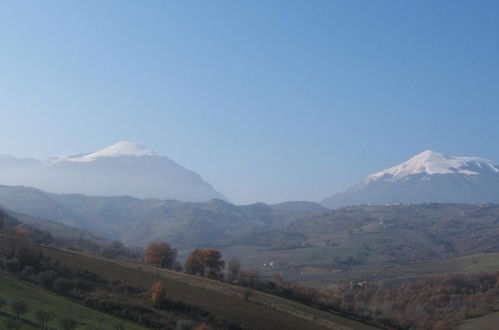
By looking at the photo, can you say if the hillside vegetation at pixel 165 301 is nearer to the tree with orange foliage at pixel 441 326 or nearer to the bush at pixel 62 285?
the bush at pixel 62 285

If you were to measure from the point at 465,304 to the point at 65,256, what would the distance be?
73.4 metres

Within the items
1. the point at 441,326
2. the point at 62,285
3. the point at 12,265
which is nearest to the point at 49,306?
the point at 62,285

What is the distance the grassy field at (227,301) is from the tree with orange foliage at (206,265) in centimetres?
1209

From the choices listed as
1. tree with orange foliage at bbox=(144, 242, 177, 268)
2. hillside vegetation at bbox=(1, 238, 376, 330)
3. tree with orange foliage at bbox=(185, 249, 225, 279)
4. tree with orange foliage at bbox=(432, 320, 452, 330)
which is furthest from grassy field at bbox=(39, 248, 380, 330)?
tree with orange foliage at bbox=(144, 242, 177, 268)

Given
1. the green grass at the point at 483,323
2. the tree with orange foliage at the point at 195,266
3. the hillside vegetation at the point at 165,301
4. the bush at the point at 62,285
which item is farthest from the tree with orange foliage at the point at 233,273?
the green grass at the point at 483,323

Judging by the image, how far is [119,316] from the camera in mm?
44000

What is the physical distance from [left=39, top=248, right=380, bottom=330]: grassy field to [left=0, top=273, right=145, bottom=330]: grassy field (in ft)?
35.5

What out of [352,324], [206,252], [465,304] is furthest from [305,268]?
[352,324]

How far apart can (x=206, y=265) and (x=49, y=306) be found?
43027 mm

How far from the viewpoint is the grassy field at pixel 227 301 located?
51.3 m

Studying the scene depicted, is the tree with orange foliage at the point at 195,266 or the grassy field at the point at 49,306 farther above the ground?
the tree with orange foliage at the point at 195,266

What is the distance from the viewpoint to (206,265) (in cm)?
8156

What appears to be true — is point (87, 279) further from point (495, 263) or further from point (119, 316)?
point (495, 263)

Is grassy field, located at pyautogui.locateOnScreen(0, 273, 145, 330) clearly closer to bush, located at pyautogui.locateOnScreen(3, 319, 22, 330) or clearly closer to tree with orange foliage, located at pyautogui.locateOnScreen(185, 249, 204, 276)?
bush, located at pyautogui.locateOnScreen(3, 319, 22, 330)
